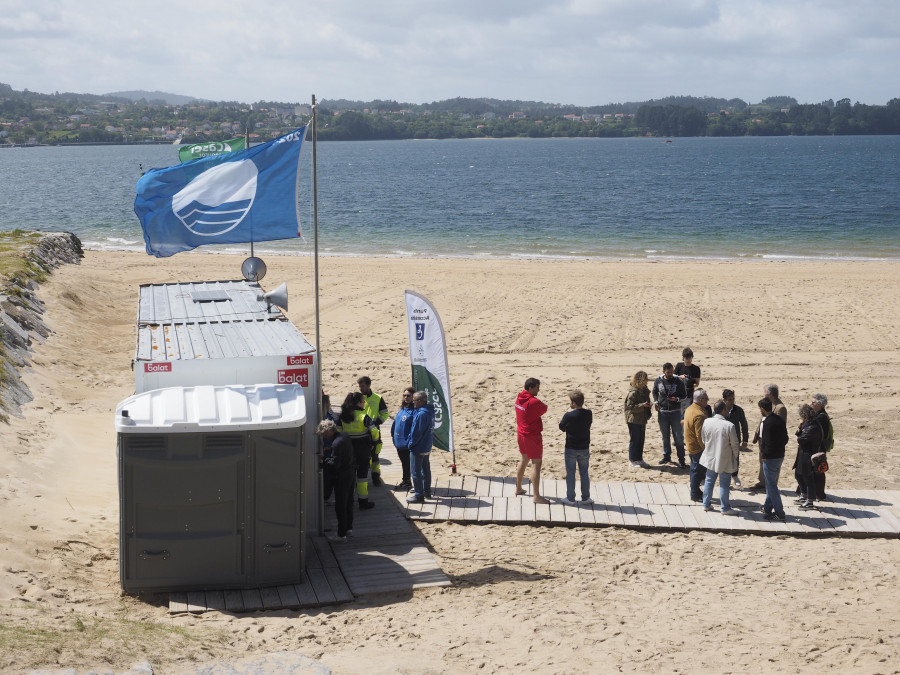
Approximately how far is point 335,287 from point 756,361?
12.5 meters

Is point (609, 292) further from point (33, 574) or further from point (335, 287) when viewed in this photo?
point (33, 574)

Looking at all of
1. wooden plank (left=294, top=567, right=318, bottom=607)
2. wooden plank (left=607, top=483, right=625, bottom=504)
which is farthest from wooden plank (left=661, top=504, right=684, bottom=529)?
wooden plank (left=294, top=567, right=318, bottom=607)

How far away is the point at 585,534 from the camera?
9.20 meters

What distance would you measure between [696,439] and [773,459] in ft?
3.13

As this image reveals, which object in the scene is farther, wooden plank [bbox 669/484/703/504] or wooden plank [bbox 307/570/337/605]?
wooden plank [bbox 669/484/703/504]

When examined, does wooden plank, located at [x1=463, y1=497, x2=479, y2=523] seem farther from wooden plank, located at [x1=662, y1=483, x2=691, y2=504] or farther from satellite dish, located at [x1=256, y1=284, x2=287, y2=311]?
satellite dish, located at [x1=256, y1=284, x2=287, y2=311]

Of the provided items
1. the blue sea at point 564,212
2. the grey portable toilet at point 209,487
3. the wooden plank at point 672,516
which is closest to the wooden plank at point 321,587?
the grey portable toilet at point 209,487

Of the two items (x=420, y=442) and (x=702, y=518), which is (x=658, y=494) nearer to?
(x=702, y=518)

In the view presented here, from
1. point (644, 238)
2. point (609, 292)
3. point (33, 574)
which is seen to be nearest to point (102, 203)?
point (644, 238)

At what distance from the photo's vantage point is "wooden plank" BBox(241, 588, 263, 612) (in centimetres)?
742

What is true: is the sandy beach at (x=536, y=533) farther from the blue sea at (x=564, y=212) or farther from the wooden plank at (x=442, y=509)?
the blue sea at (x=564, y=212)

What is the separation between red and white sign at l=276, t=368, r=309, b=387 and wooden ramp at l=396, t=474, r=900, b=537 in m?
2.17

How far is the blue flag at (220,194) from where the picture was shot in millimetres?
8719

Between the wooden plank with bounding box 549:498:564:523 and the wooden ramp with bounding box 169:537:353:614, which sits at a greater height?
the wooden plank with bounding box 549:498:564:523
